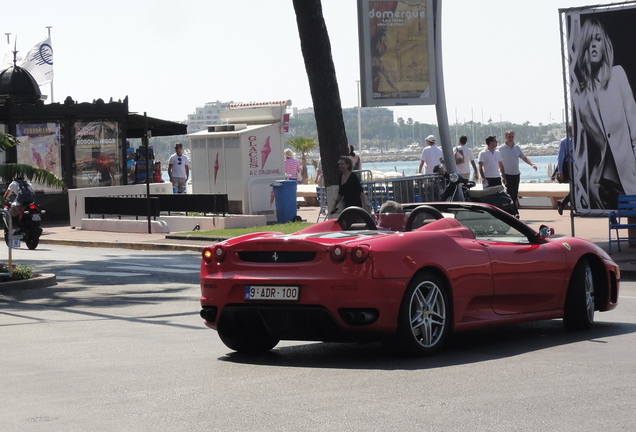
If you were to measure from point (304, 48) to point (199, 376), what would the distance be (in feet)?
49.4

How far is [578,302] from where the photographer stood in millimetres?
10461

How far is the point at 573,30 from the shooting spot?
18828 mm

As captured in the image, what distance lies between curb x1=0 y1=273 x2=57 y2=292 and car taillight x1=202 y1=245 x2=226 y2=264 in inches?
306

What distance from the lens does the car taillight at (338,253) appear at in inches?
350

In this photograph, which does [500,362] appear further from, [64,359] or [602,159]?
[602,159]

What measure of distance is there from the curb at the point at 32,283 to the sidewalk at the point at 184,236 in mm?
6671

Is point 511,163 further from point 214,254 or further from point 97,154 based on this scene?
point 214,254

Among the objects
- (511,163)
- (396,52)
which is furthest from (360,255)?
(511,163)

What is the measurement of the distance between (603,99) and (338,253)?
432 inches

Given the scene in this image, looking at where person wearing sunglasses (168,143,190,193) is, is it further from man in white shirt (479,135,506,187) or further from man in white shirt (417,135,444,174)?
man in white shirt (479,135,506,187)

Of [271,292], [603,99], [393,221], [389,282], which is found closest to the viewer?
[389,282]

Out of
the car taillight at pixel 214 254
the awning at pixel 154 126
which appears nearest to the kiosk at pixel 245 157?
the awning at pixel 154 126

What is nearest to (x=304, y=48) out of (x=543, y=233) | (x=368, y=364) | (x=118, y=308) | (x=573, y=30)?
(x=573, y=30)

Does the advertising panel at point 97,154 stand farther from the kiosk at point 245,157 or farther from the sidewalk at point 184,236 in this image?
the sidewalk at point 184,236
